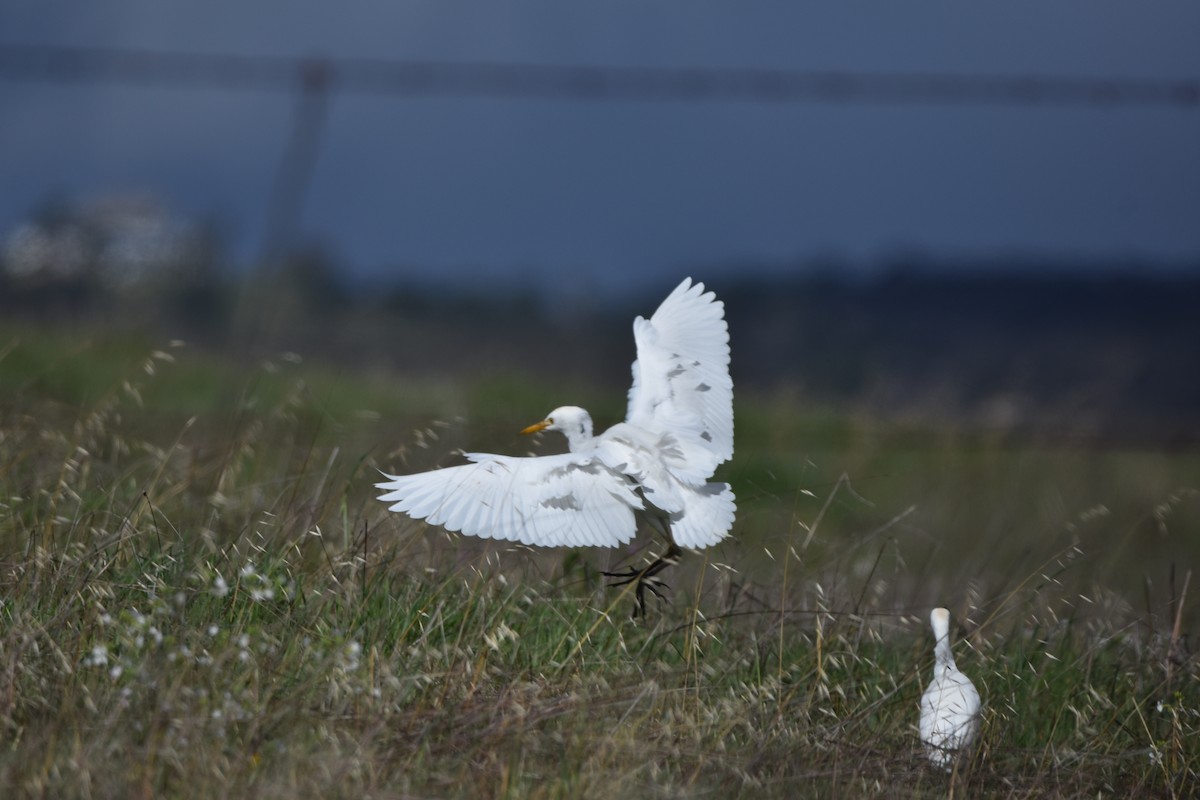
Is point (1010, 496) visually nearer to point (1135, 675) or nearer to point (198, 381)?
point (1135, 675)

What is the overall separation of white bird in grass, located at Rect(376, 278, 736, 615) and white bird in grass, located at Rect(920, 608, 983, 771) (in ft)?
2.41

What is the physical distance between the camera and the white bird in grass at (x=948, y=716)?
3307 mm

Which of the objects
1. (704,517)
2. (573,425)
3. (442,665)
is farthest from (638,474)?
(442,665)

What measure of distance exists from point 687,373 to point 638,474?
0.70 metres

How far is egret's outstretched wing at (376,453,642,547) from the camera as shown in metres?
3.59

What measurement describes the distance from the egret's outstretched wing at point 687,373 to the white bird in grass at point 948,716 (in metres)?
1.07

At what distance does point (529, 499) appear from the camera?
3.69m

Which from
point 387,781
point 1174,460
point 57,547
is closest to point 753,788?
point 387,781

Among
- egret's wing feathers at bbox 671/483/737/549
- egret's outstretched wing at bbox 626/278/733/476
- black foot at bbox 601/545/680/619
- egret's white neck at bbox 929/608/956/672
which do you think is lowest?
black foot at bbox 601/545/680/619

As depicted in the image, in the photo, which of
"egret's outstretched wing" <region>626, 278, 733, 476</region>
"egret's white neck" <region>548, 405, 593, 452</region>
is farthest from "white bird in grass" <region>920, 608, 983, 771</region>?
"egret's white neck" <region>548, 405, 593, 452</region>

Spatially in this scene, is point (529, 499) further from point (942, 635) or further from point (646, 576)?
point (942, 635)

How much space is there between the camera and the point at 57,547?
139 inches

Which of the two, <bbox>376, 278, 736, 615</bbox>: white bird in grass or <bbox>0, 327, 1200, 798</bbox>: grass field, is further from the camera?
Result: <bbox>376, 278, 736, 615</bbox>: white bird in grass

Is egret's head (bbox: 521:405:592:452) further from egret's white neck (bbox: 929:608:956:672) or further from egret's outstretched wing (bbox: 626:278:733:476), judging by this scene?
egret's white neck (bbox: 929:608:956:672)
